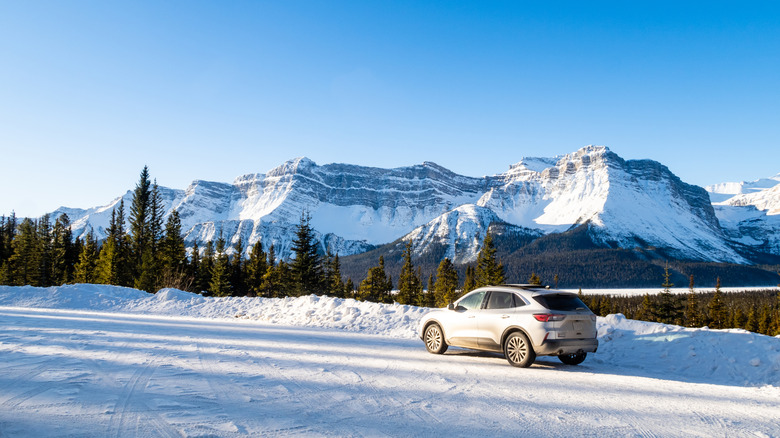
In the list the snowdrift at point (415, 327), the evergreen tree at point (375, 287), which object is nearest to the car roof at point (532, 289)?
the snowdrift at point (415, 327)

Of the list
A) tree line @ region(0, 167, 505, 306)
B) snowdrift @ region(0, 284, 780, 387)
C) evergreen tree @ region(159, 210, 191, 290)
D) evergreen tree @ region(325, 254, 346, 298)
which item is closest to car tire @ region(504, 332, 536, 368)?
snowdrift @ region(0, 284, 780, 387)

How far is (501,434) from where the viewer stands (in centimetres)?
524

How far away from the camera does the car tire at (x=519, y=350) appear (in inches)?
378

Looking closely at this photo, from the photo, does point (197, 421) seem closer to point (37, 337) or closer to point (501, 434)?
point (501, 434)

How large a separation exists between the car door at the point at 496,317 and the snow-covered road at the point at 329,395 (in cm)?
50

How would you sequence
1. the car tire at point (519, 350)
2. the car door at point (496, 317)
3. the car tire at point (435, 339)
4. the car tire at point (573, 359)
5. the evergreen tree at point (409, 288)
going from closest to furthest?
the car tire at point (519, 350)
the car door at point (496, 317)
the car tire at point (573, 359)
the car tire at point (435, 339)
the evergreen tree at point (409, 288)

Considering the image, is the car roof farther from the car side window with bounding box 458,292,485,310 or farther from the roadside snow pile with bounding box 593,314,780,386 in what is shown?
the roadside snow pile with bounding box 593,314,780,386

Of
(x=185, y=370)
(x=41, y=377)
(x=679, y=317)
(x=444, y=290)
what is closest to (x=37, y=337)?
(x=41, y=377)

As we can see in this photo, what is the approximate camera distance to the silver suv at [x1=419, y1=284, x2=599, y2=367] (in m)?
9.41

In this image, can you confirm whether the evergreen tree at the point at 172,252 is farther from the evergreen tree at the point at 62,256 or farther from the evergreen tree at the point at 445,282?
the evergreen tree at the point at 445,282

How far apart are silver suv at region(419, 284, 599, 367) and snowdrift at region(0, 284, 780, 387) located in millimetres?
1475

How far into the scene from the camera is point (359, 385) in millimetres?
7535

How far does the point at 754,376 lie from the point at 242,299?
19.1 metres

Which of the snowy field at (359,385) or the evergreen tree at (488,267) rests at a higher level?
the evergreen tree at (488,267)
